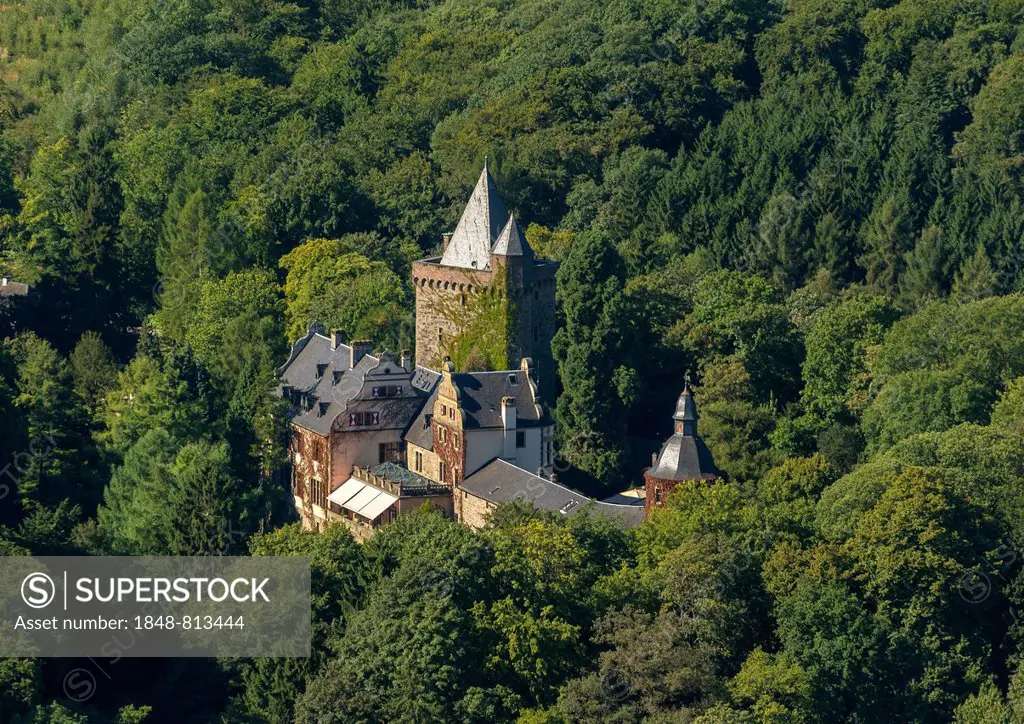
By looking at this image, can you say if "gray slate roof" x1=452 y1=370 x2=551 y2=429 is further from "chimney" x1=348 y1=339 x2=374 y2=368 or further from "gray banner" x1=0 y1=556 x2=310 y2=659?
"gray banner" x1=0 y1=556 x2=310 y2=659

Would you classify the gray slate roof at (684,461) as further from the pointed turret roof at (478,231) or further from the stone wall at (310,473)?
the pointed turret roof at (478,231)

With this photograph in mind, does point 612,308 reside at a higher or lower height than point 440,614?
higher

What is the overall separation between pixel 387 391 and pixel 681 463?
44.9 feet

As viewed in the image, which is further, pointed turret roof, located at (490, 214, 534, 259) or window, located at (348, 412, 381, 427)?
pointed turret roof, located at (490, 214, 534, 259)

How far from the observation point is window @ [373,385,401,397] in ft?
283

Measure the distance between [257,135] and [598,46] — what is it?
1639 cm

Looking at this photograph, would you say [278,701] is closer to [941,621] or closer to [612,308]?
[941,621]

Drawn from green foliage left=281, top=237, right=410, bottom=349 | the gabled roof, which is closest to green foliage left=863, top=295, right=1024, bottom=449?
the gabled roof

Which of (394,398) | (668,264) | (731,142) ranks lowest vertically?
(394,398)

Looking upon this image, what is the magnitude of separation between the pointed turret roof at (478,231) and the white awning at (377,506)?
448 inches

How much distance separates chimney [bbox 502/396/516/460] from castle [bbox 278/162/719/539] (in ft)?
0.10

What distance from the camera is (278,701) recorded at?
7081cm

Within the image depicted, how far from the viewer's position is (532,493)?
79750 mm

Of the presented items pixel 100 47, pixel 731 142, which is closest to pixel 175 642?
pixel 731 142
